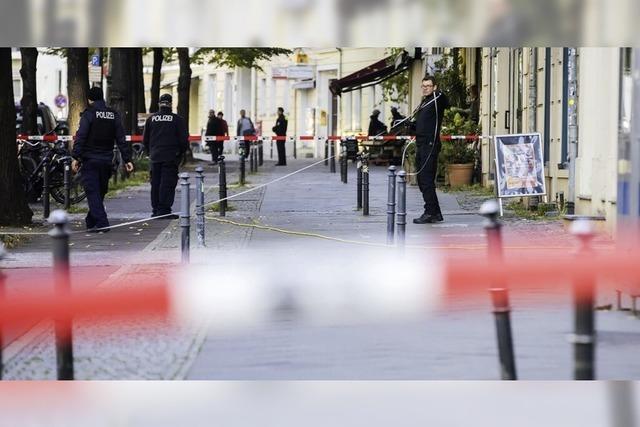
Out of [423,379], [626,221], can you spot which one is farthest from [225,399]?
[626,221]

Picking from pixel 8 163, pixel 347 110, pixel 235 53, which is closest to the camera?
pixel 235 53

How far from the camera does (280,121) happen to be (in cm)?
3378

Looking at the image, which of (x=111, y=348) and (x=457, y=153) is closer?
(x=111, y=348)

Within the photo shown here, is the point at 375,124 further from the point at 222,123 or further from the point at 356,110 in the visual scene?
the point at 222,123

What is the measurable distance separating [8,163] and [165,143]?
2.56 meters

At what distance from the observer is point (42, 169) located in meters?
12.9

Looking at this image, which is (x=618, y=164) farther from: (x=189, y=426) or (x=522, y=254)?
(x=189, y=426)

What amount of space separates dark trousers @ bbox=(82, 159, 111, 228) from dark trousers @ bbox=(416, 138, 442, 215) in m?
4.85

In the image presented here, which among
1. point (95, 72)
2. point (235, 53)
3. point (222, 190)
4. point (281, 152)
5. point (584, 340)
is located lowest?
point (281, 152)

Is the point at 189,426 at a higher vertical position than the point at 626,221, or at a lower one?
lower


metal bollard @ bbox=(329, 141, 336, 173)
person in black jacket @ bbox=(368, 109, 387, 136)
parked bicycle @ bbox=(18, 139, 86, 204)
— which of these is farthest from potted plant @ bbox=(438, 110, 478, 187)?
metal bollard @ bbox=(329, 141, 336, 173)

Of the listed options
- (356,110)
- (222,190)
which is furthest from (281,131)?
(222,190)

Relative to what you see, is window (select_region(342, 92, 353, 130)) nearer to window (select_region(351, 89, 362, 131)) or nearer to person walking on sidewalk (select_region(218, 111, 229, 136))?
window (select_region(351, 89, 362, 131))

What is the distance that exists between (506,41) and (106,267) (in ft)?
4.22
